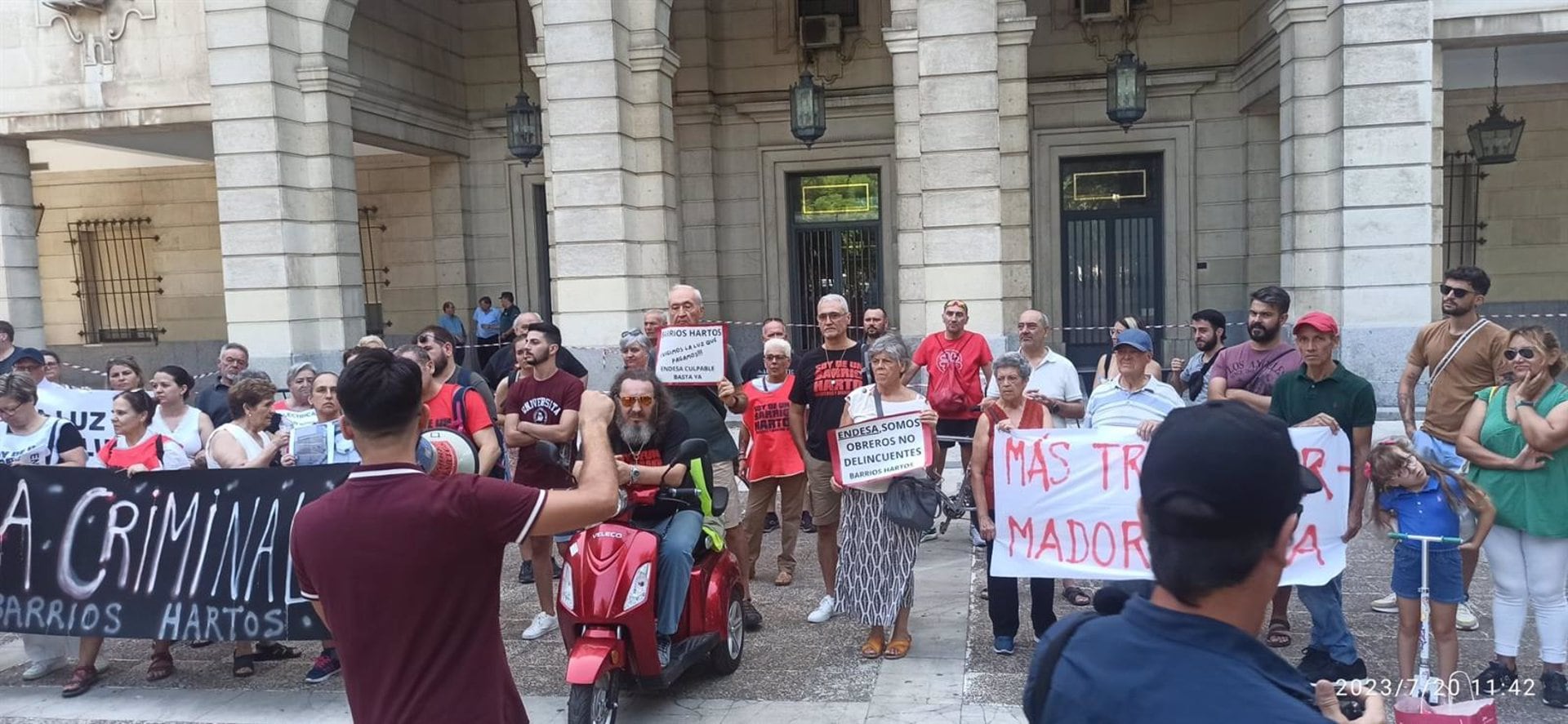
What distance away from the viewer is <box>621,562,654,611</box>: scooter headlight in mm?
4523

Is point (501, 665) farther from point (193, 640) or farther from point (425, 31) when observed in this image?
point (425, 31)

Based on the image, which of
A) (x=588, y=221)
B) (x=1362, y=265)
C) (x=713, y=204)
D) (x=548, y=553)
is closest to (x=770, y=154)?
(x=713, y=204)

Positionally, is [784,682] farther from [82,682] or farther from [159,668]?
[82,682]

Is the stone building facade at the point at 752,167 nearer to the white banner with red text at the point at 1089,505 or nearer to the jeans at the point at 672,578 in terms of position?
the white banner with red text at the point at 1089,505

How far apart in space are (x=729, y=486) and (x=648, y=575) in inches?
69.2

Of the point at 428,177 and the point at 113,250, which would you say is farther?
the point at 113,250

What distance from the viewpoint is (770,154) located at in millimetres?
16359

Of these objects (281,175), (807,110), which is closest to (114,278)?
(281,175)

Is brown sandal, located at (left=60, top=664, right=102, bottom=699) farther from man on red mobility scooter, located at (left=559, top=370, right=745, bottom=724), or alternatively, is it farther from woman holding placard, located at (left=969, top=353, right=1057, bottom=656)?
woman holding placard, located at (left=969, top=353, right=1057, bottom=656)

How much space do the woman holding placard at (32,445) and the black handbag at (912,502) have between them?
484 centimetres

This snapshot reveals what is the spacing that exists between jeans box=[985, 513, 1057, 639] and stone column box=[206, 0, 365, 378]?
36.3 ft

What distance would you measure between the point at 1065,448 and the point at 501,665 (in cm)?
361

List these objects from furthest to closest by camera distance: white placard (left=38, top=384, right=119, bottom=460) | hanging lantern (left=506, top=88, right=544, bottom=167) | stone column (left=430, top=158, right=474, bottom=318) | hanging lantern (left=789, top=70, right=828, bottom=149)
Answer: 1. stone column (left=430, top=158, right=474, bottom=318)
2. hanging lantern (left=506, top=88, right=544, bottom=167)
3. hanging lantern (left=789, top=70, right=828, bottom=149)
4. white placard (left=38, top=384, right=119, bottom=460)

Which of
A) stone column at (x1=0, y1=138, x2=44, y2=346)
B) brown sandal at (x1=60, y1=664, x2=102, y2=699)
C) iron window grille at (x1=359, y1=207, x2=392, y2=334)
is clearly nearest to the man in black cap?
brown sandal at (x1=60, y1=664, x2=102, y2=699)
